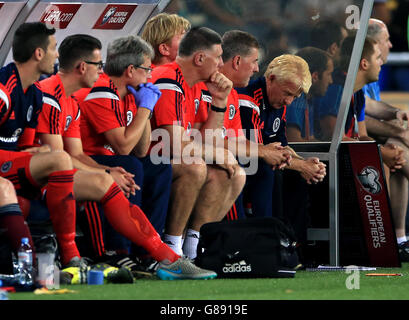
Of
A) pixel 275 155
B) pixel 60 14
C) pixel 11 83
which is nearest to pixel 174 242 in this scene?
pixel 275 155

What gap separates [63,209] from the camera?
17.1 feet

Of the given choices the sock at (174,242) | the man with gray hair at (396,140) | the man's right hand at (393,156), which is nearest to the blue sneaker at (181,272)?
the sock at (174,242)

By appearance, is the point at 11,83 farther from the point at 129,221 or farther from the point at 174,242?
the point at 174,242

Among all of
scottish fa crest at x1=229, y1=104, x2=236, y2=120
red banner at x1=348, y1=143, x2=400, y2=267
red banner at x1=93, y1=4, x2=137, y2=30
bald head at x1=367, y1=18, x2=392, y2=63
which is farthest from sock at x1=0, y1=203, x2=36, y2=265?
bald head at x1=367, y1=18, x2=392, y2=63

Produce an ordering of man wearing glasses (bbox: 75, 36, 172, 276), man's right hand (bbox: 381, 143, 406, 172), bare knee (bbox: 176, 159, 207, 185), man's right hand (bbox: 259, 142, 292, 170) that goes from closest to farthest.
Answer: man wearing glasses (bbox: 75, 36, 172, 276)
bare knee (bbox: 176, 159, 207, 185)
man's right hand (bbox: 259, 142, 292, 170)
man's right hand (bbox: 381, 143, 406, 172)

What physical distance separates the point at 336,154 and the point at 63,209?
245 centimetres

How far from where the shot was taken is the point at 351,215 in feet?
22.8

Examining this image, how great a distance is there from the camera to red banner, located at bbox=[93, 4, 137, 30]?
7.22 metres

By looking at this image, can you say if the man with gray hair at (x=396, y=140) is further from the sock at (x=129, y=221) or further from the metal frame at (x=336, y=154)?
the sock at (x=129, y=221)

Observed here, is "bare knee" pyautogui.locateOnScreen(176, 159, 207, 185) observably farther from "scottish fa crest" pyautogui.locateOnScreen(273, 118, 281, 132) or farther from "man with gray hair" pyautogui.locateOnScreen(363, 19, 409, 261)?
"man with gray hair" pyautogui.locateOnScreen(363, 19, 409, 261)

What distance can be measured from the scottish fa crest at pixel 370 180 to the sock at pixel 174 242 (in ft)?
4.81

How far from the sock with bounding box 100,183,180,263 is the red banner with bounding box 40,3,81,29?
72.0 inches

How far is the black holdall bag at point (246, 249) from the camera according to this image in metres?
5.55
